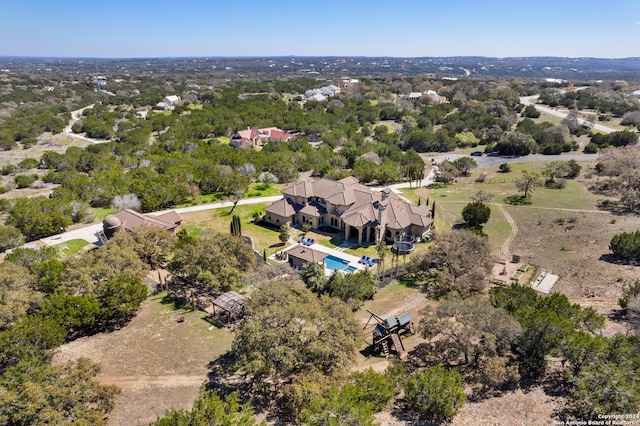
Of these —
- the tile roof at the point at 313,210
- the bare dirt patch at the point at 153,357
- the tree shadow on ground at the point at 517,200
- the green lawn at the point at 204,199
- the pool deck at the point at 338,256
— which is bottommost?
the bare dirt patch at the point at 153,357

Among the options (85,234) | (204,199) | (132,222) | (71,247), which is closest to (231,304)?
(132,222)

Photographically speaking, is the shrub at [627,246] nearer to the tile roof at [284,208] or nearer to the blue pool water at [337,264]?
the blue pool water at [337,264]

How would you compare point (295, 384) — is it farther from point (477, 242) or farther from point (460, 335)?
point (477, 242)

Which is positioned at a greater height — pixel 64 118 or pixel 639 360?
pixel 64 118

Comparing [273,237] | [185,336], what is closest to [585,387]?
[185,336]

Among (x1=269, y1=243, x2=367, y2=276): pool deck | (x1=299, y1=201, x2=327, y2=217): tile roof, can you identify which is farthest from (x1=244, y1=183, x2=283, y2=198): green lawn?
(x1=269, y1=243, x2=367, y2=276): pool deck

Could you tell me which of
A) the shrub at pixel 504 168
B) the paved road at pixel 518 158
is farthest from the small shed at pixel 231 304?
the paved road at pixel 518 158

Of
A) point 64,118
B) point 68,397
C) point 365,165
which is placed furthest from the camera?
point 64,118

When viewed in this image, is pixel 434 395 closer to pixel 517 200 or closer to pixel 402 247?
pixel 402 247
